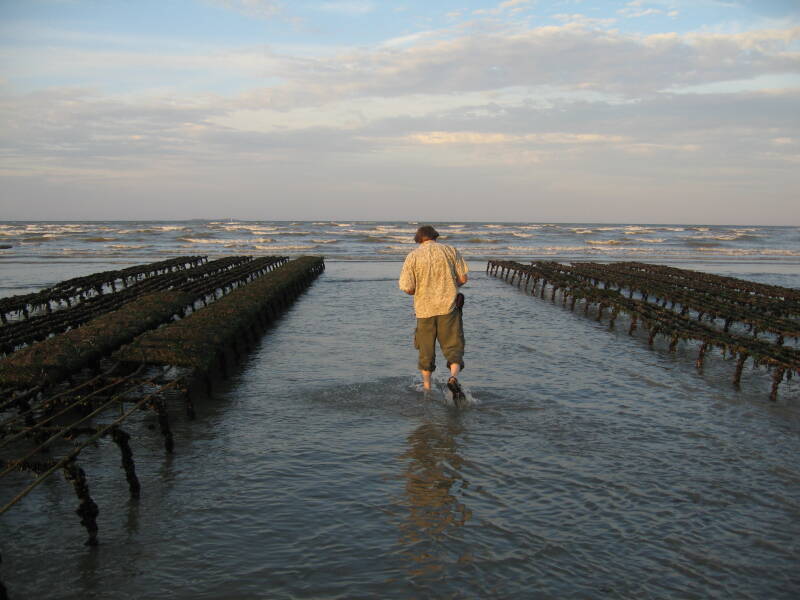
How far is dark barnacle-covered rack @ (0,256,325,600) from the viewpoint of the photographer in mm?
4758

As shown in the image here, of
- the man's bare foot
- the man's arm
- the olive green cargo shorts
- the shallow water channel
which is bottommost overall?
the shallow water channel

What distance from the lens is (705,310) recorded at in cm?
1455

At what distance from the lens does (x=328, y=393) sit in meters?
8.05

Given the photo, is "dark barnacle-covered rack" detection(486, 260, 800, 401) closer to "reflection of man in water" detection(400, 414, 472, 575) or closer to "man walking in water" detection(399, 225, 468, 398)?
"man walking in water" detection(399, 225, 468, 398)

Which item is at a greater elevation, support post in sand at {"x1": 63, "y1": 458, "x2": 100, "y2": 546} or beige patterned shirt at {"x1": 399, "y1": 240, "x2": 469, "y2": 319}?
beige patterned shirt at {"x1": 399, "y1": 240, "x2": 469, "y2": 319}

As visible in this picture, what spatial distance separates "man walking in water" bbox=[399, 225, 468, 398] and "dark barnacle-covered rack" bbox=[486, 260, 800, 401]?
4.36 metres

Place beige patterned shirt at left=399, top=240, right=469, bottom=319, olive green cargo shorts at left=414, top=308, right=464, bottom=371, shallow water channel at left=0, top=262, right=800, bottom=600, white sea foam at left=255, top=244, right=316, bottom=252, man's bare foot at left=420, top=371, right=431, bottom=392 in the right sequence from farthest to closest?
white sea foam at left=255, top=244, right=316, bottom=252
man's bare foot at left=420, top=371, right=431, bottom=392
olive green cargo shorts at left=414, top=308, right=464, bottom=371
beige patterned shirt at left=399, top=240, right=469, bottom=319
shallow water channel at left=0, top=262, right=800, bottom=600

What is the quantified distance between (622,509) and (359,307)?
1302cm

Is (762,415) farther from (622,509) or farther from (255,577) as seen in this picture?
(255,577)

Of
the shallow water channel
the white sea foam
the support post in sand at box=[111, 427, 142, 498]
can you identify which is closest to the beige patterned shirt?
the shallow water channel

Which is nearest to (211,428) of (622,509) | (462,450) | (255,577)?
(462,450)

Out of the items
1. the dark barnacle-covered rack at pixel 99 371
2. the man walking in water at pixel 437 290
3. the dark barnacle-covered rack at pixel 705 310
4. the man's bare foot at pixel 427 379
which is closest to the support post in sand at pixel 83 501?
the dark barnacle-covered rack at pixel 99 371

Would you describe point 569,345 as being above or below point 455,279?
below

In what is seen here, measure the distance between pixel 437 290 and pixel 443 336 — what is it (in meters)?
0.56
